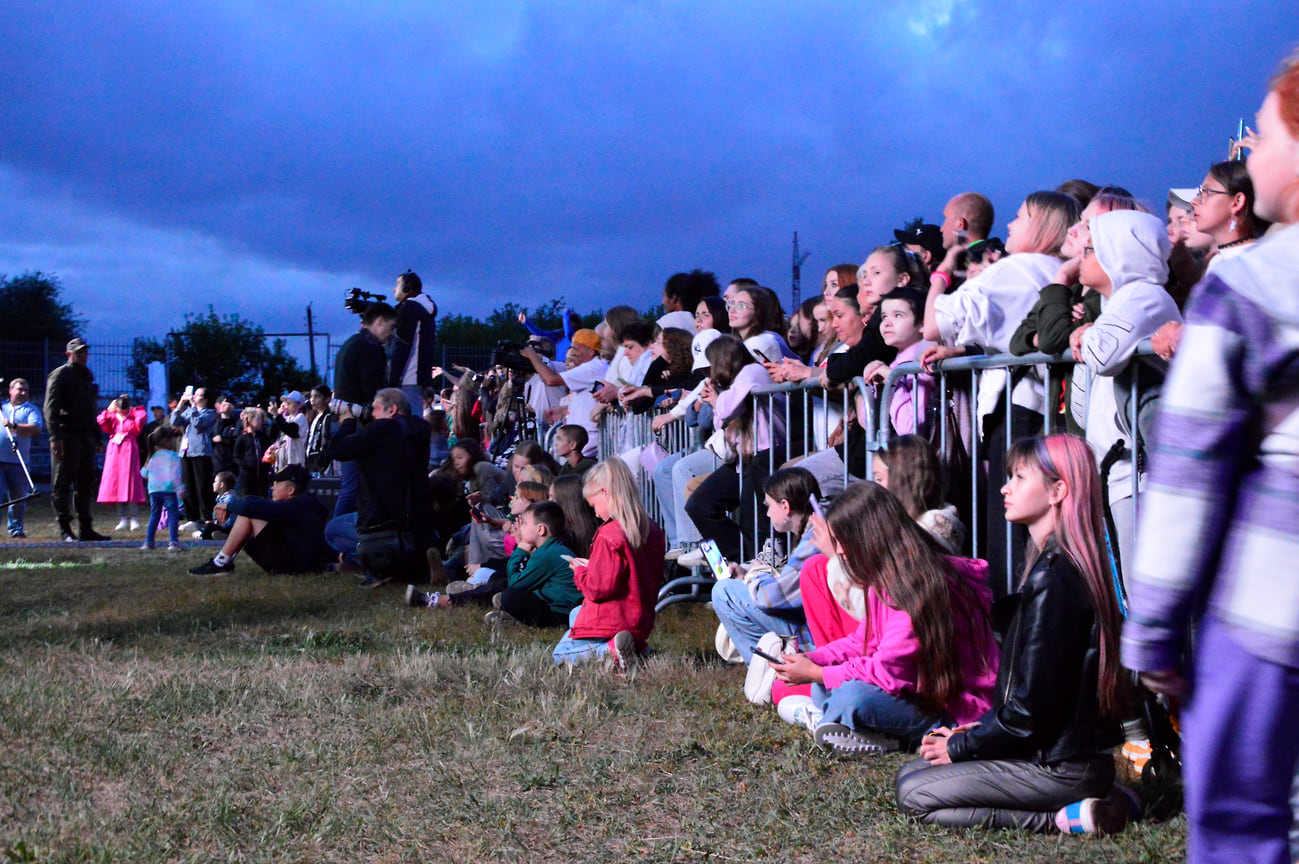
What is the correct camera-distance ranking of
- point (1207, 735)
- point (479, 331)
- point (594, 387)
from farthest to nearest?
point (479, 331), point (594, 387), point (1207, 735)

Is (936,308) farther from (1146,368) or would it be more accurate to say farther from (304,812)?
(304,812)

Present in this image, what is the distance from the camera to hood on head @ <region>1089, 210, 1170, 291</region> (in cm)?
415

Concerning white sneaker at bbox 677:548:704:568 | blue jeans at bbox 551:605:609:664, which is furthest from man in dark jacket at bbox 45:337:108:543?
blue jeans at bbox 551:605:609:664

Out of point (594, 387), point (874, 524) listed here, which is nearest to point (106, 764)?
point (874, 524)

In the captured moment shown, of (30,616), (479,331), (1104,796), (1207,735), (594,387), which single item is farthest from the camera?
(479,331)

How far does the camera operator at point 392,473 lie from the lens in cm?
988

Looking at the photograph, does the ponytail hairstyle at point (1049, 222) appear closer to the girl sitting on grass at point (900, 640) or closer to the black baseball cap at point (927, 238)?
the black baseball cap at point (927, 238)

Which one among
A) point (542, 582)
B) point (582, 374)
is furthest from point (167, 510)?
point (542, 582)

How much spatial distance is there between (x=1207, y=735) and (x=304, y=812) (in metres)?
2.69

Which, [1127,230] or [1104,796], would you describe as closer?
[1104,796]

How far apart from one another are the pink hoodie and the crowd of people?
0.5 inches

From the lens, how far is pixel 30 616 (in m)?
7.96

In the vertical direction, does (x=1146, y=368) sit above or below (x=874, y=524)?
above

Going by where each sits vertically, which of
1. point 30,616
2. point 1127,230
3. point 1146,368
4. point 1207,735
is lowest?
point 30,616
